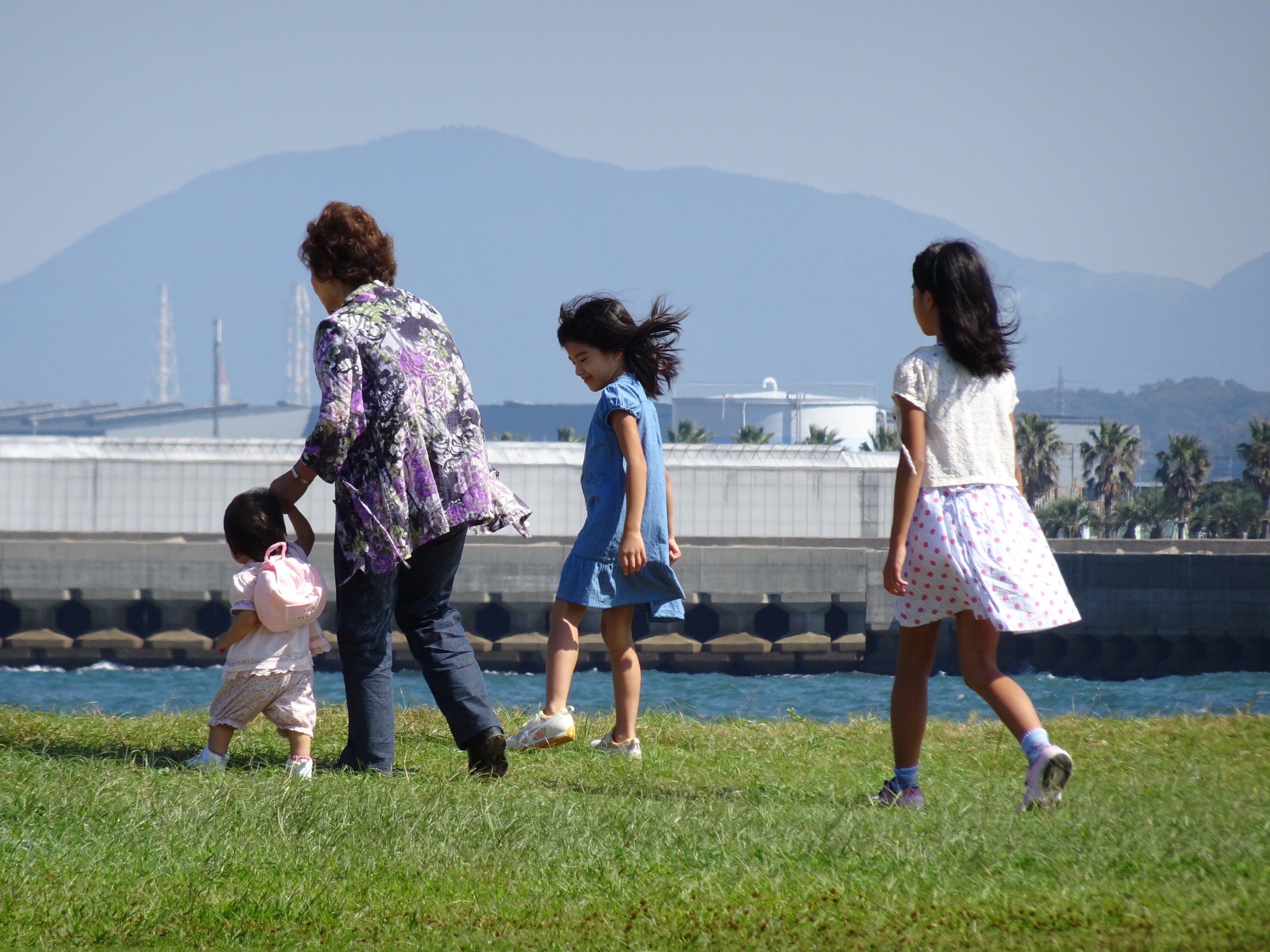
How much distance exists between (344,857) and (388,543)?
1169 millimetres

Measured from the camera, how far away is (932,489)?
11.6 feet

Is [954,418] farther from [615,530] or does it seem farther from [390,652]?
[390,652]

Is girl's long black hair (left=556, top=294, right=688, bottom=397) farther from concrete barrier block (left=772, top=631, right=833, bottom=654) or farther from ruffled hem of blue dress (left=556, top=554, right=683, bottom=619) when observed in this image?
concrete barrier block (left=772, top=631, right=833, bottom=654)

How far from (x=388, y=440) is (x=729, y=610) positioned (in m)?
27.3

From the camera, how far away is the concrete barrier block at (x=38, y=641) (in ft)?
96.7

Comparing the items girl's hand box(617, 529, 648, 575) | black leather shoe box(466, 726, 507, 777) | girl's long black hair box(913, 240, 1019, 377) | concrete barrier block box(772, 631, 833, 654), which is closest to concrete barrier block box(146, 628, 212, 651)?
concrete barrier block box(772, 631, 833, 654)

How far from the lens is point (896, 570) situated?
135 inches

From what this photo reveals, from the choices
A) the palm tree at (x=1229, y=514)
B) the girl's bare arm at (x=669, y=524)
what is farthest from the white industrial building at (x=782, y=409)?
the girl's bare arm at (x=669, y=524)

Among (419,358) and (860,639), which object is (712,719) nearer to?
(419,358)

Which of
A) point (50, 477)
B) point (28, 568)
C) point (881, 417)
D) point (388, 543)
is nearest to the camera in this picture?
point (388, 543)

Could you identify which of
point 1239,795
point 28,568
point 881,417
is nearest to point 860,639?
point 28,568

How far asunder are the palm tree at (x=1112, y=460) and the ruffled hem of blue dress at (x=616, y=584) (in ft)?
196

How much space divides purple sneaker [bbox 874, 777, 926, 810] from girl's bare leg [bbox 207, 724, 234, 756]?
220cm

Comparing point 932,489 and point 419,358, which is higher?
point 419,358
